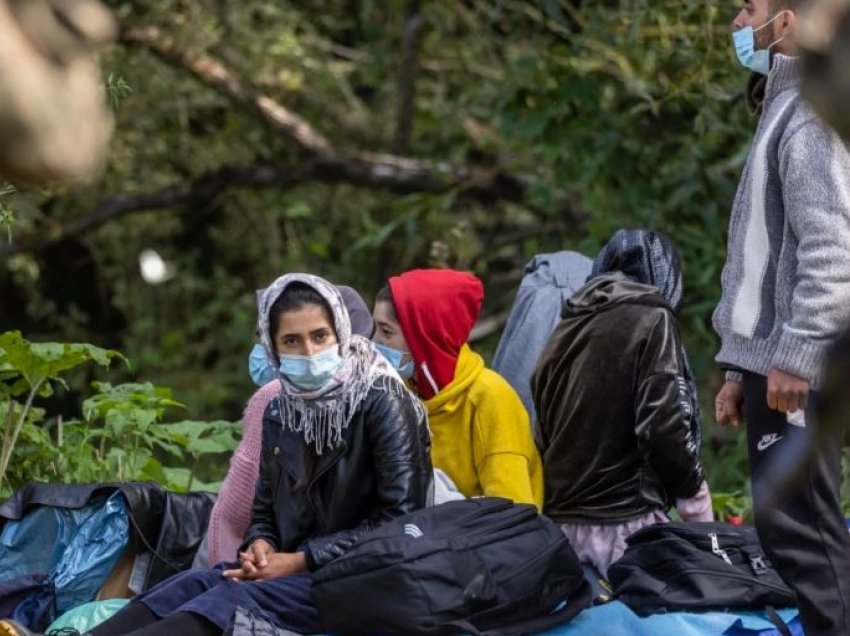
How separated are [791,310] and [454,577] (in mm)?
1013

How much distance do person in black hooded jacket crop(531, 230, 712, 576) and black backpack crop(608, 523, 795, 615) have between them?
0.16 m

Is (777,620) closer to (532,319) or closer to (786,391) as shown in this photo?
(786,391)

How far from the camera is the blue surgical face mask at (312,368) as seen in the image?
441 centimetres

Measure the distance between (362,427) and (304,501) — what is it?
0.24m

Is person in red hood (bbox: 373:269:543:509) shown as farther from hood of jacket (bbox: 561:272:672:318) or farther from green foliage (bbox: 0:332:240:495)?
green foliage (bbox: 0:332:240:495)

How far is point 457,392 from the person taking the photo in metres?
4.75

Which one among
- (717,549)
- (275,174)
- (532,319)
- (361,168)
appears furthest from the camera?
(275,174)

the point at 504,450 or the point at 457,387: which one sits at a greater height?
the point at 457,387

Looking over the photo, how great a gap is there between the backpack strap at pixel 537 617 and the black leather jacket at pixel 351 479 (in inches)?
15.4

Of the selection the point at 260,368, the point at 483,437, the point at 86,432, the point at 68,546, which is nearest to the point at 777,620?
the point at 483,437

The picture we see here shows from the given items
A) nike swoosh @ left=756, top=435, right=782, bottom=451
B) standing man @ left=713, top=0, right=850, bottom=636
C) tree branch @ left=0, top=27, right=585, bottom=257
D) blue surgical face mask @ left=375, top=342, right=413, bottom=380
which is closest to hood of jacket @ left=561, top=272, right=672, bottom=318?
blue surgical face mask @ left=375, top=342, right=413, bottom=380

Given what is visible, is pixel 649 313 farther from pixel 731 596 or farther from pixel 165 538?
pixel 165 538

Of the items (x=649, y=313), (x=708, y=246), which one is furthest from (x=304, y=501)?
(x=708, y=246)

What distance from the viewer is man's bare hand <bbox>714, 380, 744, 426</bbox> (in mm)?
4090
